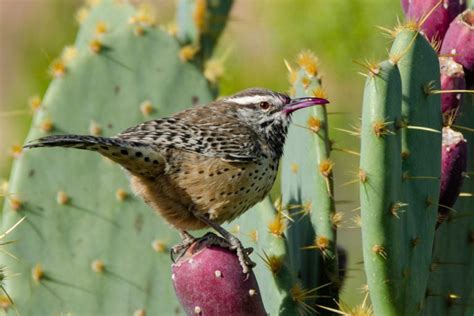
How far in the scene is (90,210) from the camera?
10.9 ft

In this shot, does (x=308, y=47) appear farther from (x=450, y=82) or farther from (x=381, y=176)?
(x=381, y=176)

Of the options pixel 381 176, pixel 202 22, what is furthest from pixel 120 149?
pixel 202 22

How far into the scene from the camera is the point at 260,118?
318cm

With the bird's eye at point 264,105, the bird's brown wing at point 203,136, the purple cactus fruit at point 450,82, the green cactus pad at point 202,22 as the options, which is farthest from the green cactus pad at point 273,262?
the green cactus pad at point 202,22

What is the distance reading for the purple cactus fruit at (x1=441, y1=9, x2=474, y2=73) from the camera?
9.07 ft

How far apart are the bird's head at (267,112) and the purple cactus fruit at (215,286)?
797 mm

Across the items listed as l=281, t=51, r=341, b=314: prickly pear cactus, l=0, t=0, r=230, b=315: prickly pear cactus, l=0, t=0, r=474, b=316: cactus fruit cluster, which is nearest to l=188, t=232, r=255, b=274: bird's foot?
l=0, t=0, r=474, b=316: cactus fruit cluster

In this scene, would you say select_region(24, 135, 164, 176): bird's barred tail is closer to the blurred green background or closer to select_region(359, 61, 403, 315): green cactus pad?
select_region(359, 61, 403, 315): green cactus pad

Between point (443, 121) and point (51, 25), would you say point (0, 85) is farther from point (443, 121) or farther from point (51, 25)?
point (443, 121)

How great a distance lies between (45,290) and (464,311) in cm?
115

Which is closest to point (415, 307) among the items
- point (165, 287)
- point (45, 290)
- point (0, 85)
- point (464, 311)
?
point (464, 311)

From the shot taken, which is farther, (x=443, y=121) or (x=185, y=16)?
(x=185, y=16)

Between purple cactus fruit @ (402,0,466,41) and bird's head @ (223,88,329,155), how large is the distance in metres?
0.40

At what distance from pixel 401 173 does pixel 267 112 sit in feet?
2.43
